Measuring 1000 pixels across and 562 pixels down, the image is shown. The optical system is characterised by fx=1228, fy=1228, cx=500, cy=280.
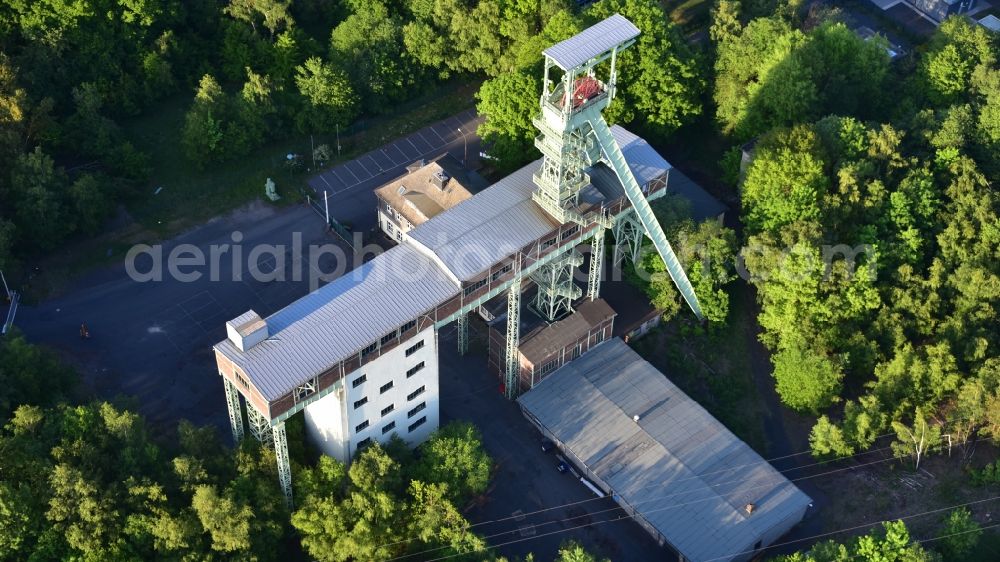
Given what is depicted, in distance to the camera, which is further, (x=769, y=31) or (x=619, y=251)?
(x=769, y=31)

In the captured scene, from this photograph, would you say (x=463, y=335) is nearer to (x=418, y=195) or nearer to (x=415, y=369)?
(x=415, y=369)

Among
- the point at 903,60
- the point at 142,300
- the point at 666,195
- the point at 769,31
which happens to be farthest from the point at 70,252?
the point at 903,60

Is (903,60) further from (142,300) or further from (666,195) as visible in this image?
(142,300)

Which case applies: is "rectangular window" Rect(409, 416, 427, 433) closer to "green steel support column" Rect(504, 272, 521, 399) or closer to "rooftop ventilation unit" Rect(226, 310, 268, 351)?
"green steel support column" Rect(504, 272, 521, 399)

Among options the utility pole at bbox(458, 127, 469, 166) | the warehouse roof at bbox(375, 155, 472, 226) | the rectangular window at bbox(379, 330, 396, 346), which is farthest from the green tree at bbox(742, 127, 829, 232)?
the rectangular window at bbox(379, 330, 396, 346)

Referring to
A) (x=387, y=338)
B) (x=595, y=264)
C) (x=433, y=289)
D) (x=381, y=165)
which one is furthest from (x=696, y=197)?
(x=387, y=338)
